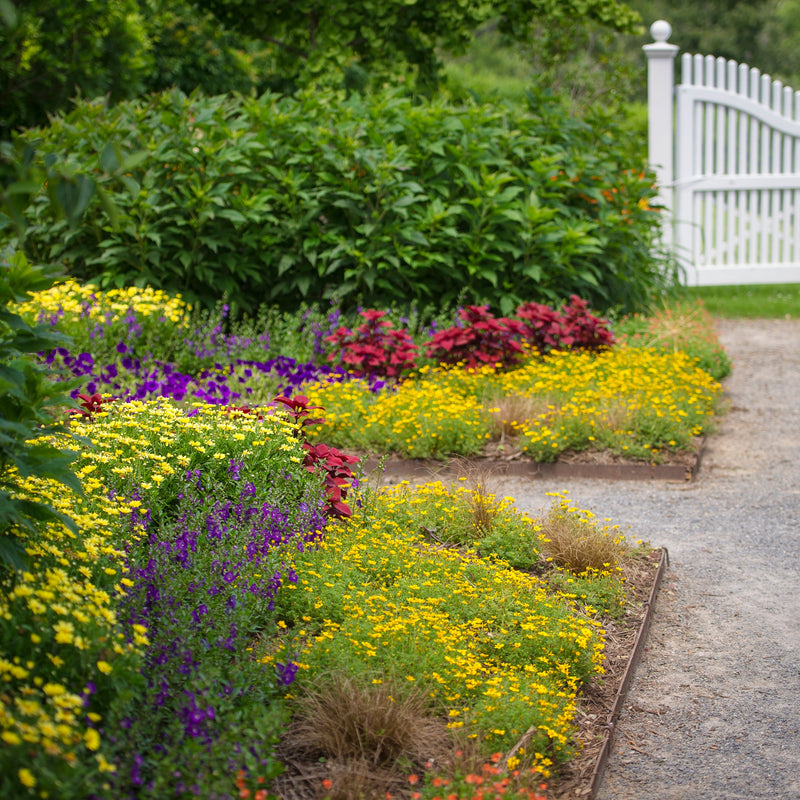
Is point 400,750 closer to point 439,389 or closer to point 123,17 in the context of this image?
point 439,389

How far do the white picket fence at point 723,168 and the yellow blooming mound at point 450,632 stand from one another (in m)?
7.50

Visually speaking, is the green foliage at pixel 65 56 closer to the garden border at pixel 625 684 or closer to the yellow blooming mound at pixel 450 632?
the yellow blooming mound at pixel 450 632

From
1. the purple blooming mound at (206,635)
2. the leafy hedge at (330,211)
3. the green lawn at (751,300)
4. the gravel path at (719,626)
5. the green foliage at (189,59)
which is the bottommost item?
the gravel path at (719,626)

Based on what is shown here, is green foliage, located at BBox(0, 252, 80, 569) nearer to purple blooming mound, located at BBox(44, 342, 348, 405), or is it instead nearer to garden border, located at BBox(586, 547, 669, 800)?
garden border, located at BBox(586, 547, 669, 800)

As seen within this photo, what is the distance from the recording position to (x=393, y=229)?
7.07 metres

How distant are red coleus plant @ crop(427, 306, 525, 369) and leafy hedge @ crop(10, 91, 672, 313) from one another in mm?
723

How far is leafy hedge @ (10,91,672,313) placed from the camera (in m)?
7.06

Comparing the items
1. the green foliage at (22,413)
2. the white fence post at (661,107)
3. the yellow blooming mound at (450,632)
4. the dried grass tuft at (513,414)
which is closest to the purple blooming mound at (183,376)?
the dried grass tuft at (513,414)

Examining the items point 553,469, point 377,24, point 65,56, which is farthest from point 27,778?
point 65,56

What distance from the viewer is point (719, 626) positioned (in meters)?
3.53

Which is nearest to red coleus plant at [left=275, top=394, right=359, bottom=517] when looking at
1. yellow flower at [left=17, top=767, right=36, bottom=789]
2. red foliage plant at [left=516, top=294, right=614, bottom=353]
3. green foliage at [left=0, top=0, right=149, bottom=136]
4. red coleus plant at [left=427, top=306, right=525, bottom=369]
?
yellow flower at [left=17, top=767, right=36, bottom=789]

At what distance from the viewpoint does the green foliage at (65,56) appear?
10.5m

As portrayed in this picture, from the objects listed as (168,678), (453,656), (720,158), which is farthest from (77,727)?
(720,158)

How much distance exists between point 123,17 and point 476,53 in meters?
22.3
